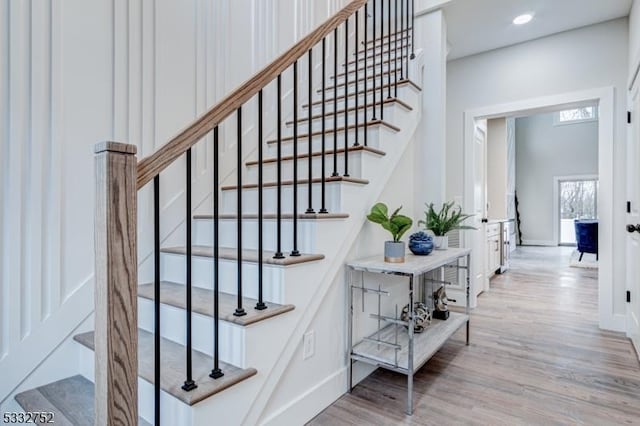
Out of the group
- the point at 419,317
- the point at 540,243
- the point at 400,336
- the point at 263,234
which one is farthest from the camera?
the point at 540,243

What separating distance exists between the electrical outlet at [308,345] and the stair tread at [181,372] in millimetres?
403

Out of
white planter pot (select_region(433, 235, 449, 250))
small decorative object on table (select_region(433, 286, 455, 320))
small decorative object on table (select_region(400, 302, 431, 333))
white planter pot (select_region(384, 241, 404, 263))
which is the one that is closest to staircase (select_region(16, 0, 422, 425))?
white planter pot (select_region(384, 241, 404, 263))

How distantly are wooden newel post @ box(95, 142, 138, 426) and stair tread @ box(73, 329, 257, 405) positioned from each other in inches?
9.0

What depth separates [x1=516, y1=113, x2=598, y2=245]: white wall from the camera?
9.05 metres

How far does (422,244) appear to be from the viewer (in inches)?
92.7

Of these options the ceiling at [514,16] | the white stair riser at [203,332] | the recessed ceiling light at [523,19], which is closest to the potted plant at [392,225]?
the white stair riser at [203,332]

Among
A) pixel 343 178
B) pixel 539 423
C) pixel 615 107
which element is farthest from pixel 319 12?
pixel 539 423

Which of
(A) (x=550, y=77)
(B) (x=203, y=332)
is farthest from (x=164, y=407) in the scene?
(A) (x=550, y=77)

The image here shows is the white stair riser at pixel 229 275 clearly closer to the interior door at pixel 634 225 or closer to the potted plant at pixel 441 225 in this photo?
the potted plant at pixel 441 225

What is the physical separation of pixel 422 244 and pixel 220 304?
4.58 feet

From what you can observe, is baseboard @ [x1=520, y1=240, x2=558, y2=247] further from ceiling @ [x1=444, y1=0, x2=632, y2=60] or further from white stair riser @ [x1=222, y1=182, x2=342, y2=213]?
white stair riser @ [x1=222, y1=182, x2=342, y2=213]

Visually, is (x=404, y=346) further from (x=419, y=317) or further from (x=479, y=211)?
(x=479, y=211)

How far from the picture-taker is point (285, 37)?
120 inches

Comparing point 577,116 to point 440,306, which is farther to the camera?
point 577,116
